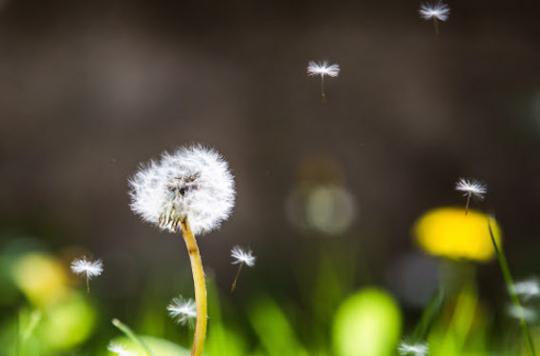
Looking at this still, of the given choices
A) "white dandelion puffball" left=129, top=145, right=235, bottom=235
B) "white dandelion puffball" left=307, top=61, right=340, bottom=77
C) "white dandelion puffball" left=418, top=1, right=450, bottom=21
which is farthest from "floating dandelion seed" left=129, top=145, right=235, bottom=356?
"white dandelion puffball" left=418, top=1, right=450, bottom=21

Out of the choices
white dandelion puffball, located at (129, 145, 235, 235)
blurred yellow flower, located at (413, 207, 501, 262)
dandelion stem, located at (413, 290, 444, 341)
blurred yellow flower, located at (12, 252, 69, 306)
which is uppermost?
blurred yellow flower, located at (413, 207, 501, 262)

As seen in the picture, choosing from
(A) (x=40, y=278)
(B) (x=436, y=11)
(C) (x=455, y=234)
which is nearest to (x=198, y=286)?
(B) (x=436, y=11)

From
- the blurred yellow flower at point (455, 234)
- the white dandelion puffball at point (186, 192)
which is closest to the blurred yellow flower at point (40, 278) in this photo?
the white dandelion puffball at point (186, 192)

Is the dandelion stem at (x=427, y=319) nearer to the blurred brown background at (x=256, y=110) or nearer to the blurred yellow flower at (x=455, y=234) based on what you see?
the blurred yellow flower at (x=455, y=234)

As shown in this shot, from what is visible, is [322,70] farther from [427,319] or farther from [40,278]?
[40,278]

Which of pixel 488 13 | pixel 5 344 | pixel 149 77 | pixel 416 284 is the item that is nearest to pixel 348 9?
pixel 488 13

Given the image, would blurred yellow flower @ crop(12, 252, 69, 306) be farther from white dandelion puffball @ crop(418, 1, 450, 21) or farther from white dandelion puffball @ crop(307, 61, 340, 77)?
white dandelion puffball @ crop(418, 1, 450, 21)

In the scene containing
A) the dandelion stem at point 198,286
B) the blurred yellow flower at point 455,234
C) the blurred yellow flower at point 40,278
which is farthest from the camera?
the blurred yellow flower at point 455,234
